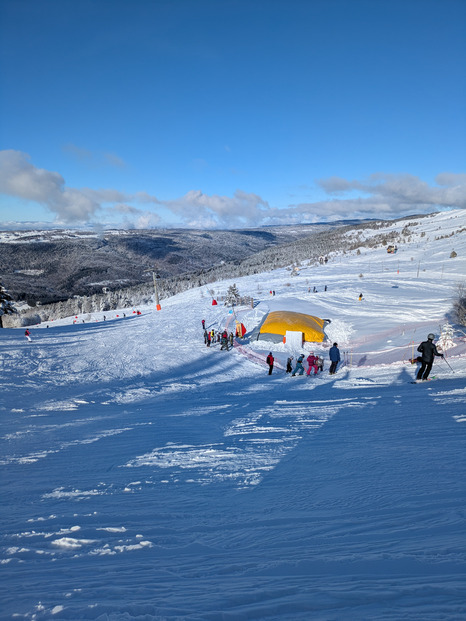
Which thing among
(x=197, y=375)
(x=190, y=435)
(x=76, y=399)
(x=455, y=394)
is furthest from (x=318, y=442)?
(x=197, y=375)

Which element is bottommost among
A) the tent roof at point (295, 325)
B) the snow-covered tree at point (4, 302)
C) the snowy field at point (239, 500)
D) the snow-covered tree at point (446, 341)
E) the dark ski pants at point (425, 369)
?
the snowy field at point (239, 500)

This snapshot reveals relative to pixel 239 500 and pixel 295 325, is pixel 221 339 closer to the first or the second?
pixel 295 325

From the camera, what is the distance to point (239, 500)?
4.12m

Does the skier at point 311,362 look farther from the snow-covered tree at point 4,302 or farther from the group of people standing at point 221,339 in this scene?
the snow-covered tree at point 4,302

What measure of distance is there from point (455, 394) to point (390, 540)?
595 centimetres

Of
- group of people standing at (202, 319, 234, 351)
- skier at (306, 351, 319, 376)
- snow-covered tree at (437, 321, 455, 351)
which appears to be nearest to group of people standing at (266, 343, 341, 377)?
skier at (306, 351, 319, 376)

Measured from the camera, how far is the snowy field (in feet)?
8.29

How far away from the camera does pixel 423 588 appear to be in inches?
93.4

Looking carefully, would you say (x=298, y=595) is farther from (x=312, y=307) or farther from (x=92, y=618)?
(x=312, y=307)

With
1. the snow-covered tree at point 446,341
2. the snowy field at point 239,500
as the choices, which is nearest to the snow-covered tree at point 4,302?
the snowy field at point 239,500

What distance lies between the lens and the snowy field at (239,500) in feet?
8.29

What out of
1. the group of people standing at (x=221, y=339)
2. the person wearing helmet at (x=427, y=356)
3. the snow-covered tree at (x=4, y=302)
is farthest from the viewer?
the snow-covered tree at (x=4, y=302)

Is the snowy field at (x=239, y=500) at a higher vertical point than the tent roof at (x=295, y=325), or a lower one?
lower

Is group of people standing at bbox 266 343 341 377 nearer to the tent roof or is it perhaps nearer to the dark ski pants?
the dark ski pants
